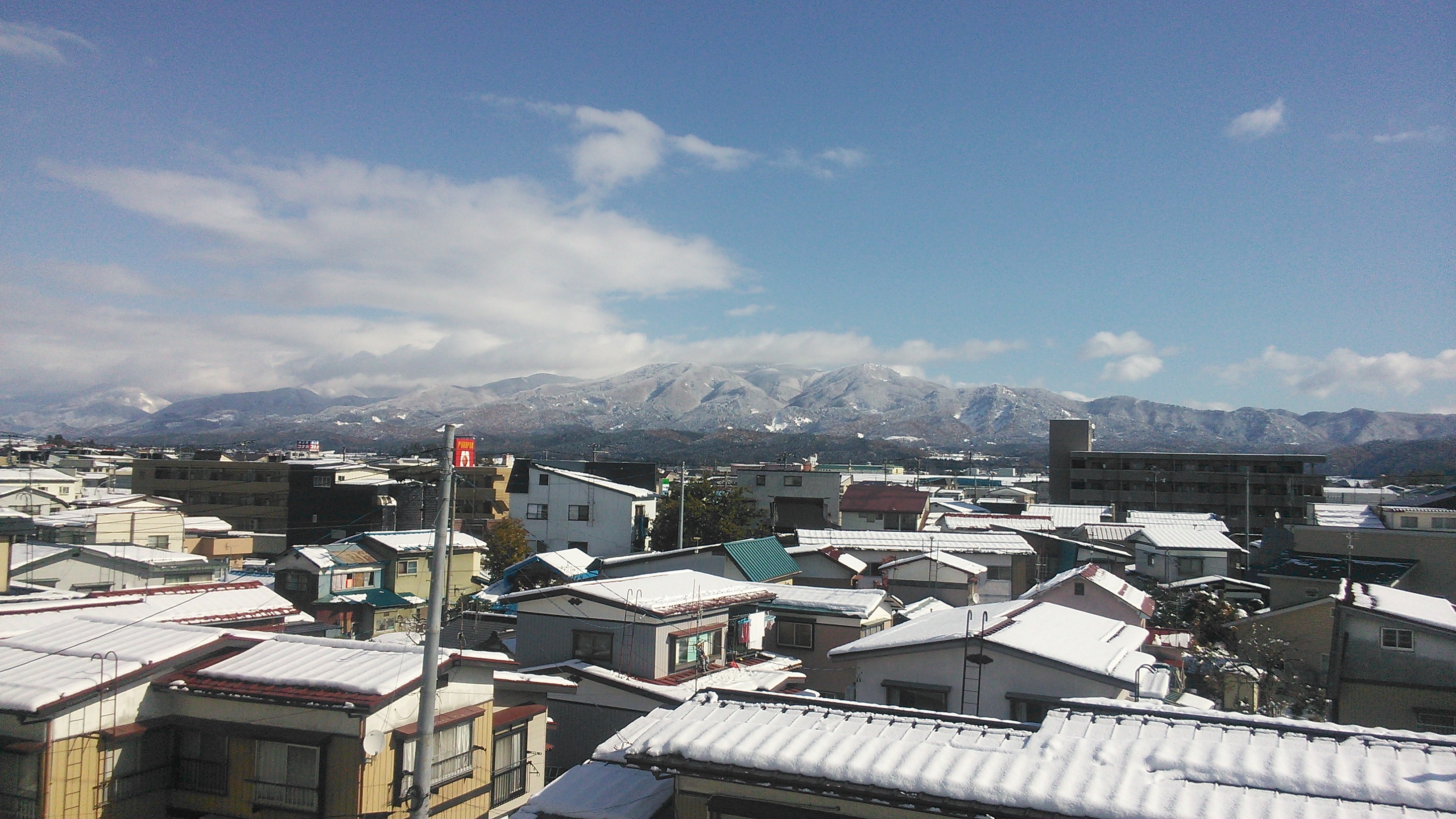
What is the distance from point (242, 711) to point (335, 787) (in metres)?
1.37

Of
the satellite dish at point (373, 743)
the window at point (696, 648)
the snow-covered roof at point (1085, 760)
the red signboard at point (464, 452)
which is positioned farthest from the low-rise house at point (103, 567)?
the snow-covered roof at point (1085, 760)

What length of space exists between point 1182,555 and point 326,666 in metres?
33.2

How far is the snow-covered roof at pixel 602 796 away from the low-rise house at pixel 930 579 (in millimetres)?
19646

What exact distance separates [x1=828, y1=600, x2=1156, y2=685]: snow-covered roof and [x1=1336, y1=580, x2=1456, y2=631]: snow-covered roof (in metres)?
4.61

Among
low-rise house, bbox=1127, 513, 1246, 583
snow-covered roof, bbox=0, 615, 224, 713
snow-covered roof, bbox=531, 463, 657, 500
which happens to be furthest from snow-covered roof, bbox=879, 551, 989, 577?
snow-covered roof, bbox=0, 615, 224, 713

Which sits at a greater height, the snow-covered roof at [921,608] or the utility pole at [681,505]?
the utility pole at [681,505]

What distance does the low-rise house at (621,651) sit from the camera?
14023mm

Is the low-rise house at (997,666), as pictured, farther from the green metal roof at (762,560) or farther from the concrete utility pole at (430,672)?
the green metal roof at (762,560)

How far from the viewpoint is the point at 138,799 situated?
361 inches

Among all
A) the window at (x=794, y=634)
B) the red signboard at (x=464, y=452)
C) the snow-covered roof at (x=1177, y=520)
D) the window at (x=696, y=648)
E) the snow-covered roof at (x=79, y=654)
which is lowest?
the window at (x=794, y=634)

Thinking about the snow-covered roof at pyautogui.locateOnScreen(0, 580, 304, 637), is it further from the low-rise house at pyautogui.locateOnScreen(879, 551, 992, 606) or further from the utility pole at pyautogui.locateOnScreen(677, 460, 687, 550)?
the low-rise house at pyautogui.locateOnScreen(879, 551, 992, 606)

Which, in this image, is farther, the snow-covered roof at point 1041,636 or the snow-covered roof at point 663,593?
the snow-covered roof at point 663,593

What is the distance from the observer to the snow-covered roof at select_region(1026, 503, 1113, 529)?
43.4 metres

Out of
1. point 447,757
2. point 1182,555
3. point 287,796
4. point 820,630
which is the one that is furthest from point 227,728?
point 1182,555
